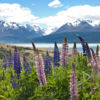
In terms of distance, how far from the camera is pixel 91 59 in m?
4.80

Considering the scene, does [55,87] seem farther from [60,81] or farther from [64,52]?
Answer: [64,52]

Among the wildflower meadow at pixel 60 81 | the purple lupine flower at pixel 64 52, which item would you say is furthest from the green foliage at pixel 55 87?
the purple lupine flower at pixel 64 52

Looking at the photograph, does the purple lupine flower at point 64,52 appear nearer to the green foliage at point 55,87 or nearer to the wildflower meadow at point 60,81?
the wildflower meadow at point 60,81

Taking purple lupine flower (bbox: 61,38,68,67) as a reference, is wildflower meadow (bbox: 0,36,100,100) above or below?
below

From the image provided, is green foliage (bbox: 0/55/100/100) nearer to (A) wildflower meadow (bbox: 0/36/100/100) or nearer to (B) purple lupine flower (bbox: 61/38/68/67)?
(A) wildflower meadow (bbox: 0/36/100/100)

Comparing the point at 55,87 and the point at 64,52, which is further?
the point at 55,87

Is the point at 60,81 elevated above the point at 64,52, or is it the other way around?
the point at 64,52

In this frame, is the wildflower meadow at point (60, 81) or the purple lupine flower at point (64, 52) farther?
the purple lupine flower at point (64, 52)

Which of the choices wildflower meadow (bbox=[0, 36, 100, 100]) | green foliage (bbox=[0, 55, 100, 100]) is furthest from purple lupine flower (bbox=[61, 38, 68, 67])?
green foliage (bbox=[0, 55, 100, 100])

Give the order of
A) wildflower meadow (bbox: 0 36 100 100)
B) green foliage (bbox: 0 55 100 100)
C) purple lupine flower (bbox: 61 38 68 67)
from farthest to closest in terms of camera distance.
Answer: purple lupine flower (bbox: 61 38 68 67) < green foliage (bbox: 0 55 100 100) < wildflower meadow (bbox: 0 36 100 100)

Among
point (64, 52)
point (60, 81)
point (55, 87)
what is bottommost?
point (55, 87)

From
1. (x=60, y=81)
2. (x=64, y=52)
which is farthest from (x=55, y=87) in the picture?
(x=64, y=52)

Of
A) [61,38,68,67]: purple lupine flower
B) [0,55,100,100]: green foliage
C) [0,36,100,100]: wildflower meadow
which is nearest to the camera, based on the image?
[0,36,100,100]: wildflower meadow

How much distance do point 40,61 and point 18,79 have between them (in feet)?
11.0
